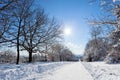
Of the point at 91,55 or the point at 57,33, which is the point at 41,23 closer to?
the point at 57,33

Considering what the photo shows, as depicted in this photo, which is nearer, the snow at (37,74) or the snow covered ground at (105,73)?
the snow at (37,74)

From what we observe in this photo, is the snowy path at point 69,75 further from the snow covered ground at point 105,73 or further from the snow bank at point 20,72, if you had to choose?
the snow bank at point 20,72

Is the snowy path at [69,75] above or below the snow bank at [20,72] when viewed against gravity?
below

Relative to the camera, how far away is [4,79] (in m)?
9.73

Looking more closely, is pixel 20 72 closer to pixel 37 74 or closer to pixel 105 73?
pixel 37 74

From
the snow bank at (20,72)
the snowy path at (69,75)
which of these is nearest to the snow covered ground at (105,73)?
the snowy path at (69,75)

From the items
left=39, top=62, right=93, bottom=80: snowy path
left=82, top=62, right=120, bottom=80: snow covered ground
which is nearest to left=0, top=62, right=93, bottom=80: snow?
left=39, top=62, right=93, bottom=80: snowy path

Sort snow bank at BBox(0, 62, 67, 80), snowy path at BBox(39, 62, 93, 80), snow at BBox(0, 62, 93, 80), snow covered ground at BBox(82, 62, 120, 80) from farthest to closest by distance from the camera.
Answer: snow covered ground at BBox(82, 62, 120, 80), snowy path at BBox(39, 62, 93, 80), snow at BBox(0, 62, 93, 80), snow bank at BBox(0, 62, 67, 80)

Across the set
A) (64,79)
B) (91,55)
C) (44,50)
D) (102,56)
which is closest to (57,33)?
(44,50)

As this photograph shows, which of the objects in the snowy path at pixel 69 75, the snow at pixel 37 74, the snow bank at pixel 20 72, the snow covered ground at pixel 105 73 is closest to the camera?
the snow bank at pixel 20 72

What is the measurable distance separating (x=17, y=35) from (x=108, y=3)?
1795cm

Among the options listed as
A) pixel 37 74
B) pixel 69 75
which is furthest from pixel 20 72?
pixel 69 75

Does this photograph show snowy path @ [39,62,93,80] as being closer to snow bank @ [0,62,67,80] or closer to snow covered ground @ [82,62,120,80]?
snow covered ground @ [82,62,120,80]

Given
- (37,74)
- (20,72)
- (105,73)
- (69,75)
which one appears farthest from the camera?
(105,73)
